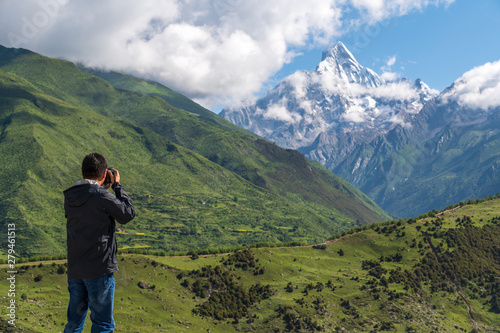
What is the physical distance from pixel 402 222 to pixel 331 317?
279 ft

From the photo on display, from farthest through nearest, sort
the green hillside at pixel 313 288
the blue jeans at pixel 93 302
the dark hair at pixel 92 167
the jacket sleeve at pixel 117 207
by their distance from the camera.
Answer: the green hillside at pixel 313 288
the dark hair at pixel 92 167
the blue jeans at pixel 93 302
the jacket sleeve at pixel 117 207

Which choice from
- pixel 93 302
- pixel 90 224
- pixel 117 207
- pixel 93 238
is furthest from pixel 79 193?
pixel 93 302

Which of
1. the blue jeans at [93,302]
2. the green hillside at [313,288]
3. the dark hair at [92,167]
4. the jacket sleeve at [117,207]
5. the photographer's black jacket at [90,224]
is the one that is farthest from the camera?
the green hillside at [313,288]

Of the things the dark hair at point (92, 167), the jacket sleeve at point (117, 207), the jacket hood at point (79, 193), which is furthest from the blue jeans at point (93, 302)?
the dark hair at point (92, 167)

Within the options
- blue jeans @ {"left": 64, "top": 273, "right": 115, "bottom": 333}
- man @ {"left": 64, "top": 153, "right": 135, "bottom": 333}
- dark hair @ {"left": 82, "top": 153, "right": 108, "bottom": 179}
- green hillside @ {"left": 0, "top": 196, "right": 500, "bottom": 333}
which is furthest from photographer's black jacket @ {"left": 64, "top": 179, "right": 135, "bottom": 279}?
green hillside @ {"left": 0, "top": 196, "right": 500, "bottom": 333}

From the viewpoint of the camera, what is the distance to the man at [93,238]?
11219mm

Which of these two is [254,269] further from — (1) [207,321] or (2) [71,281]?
(2) [71,281]

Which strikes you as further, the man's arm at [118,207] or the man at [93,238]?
the man at [93,238]

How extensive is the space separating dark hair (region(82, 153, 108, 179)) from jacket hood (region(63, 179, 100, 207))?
61 centimetres

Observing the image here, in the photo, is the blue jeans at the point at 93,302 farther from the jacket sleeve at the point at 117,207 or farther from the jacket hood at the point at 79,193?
the jacket hood at the point at 79,193

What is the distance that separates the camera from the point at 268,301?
127500 millimetres

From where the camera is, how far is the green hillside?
4227 inches

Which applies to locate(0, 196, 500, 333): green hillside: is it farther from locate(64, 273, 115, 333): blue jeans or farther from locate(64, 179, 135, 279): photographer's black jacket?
locate(64, 179, 135, 279): photographer's black jacket

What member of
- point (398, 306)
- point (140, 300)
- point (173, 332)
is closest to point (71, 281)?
point (173, 332)
